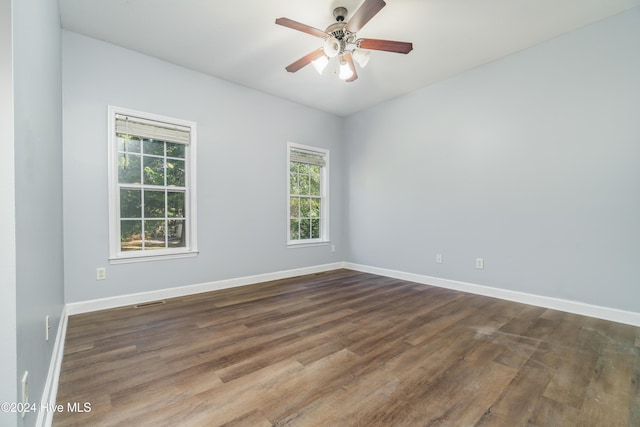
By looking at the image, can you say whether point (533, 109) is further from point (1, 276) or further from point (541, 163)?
point (1, 276)

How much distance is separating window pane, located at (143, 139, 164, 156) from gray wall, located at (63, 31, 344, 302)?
359 mm

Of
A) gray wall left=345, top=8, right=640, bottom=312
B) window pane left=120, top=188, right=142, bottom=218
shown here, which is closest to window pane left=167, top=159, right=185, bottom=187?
window pane left=120, top=188, right=142, bottom=218

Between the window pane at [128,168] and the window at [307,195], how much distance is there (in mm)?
2075

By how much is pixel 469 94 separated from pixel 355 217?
2.54 m

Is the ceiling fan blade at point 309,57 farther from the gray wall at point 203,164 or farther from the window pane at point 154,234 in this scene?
the window pane at point 154,234

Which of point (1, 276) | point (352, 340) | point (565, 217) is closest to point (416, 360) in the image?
point (352, 340)

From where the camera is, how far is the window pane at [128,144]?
3084 millimetres

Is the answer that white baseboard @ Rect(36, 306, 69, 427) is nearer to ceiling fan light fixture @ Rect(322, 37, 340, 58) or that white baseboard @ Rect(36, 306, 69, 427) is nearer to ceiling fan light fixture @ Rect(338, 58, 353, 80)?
ceiling fan light fixture @ Rect(322, 37, 340, 58)

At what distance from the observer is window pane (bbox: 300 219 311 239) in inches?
188

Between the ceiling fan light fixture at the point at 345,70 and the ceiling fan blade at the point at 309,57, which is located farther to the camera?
the ceiling fan light fixture at the point at 345,70

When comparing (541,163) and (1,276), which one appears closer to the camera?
(1,276)

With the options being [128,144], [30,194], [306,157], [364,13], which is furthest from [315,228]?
[30,194]

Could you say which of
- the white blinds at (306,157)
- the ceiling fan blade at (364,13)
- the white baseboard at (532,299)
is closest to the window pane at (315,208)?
the white blinds at (306,157)

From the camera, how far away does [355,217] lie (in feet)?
16.6
